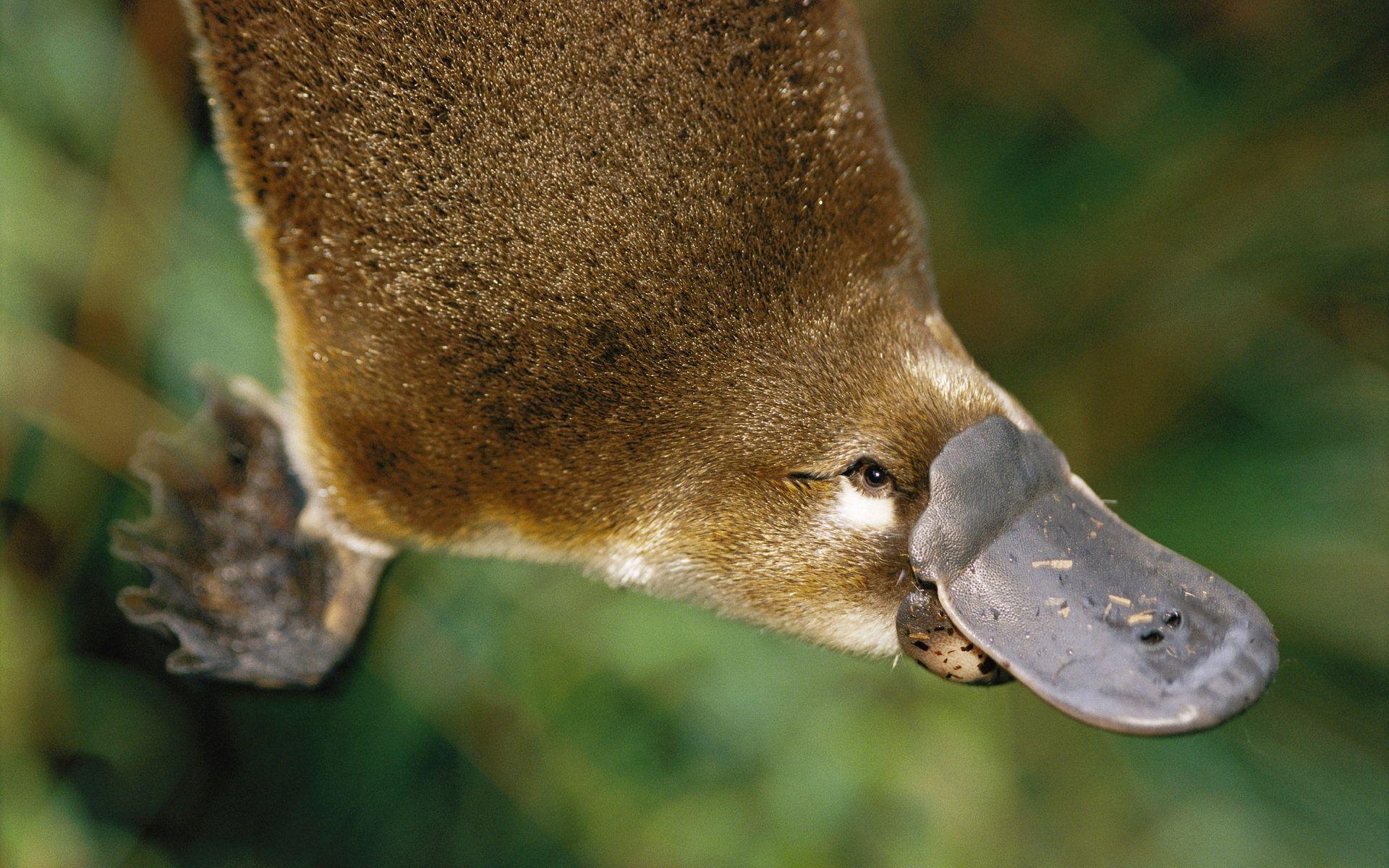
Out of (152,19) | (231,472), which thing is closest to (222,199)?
(152,19)

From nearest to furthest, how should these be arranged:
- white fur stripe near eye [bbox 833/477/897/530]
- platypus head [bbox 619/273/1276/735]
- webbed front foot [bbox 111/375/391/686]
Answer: platypus head [bbox 619/273/1276/735]
white fur stripe near eye [bbox 833/477/897/530]
webbed front foot [bbox 111/375/391/686]

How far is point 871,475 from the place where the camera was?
0.83 meters

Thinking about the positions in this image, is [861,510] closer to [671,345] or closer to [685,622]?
[671,345]

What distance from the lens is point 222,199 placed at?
137cm

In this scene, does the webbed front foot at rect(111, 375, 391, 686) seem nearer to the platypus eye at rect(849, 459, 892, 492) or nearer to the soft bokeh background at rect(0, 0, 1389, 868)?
the soft bokeh background at rect(0, 0, 1389, 868)

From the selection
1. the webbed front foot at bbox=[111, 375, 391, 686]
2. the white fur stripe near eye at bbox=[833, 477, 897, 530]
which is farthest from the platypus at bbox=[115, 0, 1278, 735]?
the webbed front foot at bbox=[111, 375, 391, 686]

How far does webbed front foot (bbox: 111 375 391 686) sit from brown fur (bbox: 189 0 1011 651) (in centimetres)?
25

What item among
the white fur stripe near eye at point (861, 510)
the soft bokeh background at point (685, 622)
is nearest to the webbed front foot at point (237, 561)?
the soft bokeh background at point (685, 622)

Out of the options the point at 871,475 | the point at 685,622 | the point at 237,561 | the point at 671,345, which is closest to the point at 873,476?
the point at 871,475

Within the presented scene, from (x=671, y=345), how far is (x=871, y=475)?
21 cm

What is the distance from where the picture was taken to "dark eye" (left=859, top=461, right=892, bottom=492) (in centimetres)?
82

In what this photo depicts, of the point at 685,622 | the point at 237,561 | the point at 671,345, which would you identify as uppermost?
the point at 671,345

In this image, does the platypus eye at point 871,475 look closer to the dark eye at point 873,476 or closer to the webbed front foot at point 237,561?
the dark eye at point 873,476

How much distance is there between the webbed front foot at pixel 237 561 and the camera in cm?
111
